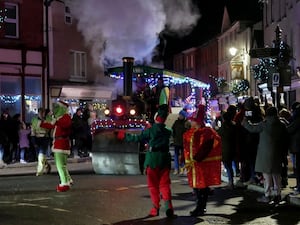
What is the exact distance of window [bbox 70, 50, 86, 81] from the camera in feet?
94.8

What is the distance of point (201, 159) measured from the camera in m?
9.10

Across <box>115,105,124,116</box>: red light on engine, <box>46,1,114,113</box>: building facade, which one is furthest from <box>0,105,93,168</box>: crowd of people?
<box>46,1,114,113</box>: building facade

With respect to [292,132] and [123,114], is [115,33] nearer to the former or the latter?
[123,114]

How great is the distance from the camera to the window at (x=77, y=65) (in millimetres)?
28891

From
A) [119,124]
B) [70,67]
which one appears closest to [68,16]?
[70,67]

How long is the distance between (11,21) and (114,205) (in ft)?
56.9

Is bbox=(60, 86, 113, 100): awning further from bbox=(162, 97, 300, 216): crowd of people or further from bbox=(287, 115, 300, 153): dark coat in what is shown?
bbox=(287, 115, 300, 153): dark coat

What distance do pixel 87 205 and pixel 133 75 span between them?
7.21 meters

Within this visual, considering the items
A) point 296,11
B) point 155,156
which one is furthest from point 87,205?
point 296,11

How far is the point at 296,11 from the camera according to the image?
29.9 m

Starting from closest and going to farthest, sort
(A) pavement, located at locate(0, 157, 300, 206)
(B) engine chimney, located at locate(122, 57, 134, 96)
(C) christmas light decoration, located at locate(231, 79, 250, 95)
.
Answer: (A) pavement, located at locate(0, 157, 300, 206) < (B) engine chimney, located at locate(122, 57, 134, 96) < (C) christmas light decoration, located at locate(231, 79, 250, 95)

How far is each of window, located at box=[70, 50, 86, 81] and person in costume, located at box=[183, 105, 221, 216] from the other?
2014 centimetres

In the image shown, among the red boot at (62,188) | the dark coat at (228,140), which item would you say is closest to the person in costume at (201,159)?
the dark coat at (228,140)

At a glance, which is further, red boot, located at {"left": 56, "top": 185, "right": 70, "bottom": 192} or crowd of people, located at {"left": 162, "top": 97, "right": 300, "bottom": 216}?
red boot, located at {"left": 56, "top": 185, "right": 70, "bottom": 192}
